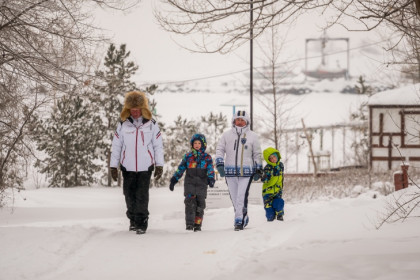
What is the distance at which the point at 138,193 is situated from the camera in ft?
26.6

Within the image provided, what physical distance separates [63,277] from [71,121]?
Answer: 20.8 m

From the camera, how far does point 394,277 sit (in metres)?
4.62

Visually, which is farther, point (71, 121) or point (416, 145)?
point (416, 145)

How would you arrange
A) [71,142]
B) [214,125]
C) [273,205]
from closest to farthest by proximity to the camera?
[273,205] < [71,142] < [214,125]

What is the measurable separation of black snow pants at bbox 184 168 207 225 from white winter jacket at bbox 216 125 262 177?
37 cm

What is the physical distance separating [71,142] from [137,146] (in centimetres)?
1861

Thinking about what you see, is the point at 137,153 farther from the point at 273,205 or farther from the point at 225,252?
the point at 273,205

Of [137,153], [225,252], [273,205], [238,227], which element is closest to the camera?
[225,252]

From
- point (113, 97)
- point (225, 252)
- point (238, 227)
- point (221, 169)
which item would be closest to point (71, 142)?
point (113, 97)

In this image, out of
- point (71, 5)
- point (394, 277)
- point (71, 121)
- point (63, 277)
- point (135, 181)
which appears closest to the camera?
point (394, 277)

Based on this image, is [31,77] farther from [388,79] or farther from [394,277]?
[388,79]

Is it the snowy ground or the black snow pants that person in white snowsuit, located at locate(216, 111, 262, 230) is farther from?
the snowy ground

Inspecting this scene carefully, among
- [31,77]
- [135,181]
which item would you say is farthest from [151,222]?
[31,77]

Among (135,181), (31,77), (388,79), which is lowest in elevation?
(135,181)
